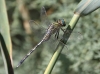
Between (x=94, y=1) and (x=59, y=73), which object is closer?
(x=94, y=1)

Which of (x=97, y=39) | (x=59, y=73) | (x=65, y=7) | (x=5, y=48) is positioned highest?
(x=5, y=48)

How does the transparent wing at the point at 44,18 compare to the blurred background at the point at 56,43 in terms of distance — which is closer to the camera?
the transparent wing at the point at 44,18

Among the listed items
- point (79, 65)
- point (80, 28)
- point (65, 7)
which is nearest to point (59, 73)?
point (79, 65)

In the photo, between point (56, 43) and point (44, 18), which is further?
point (44, 18)

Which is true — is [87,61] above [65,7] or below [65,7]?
below

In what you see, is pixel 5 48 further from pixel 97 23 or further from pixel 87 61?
pixel 97 23

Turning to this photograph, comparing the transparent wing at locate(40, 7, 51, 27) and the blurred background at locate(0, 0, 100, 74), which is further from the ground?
the transparent wing at locate(40, 7, 51, 27)

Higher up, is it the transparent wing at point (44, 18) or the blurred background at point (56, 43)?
the transparent wing at point (44, 18)

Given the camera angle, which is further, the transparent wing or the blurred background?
the blurred background
